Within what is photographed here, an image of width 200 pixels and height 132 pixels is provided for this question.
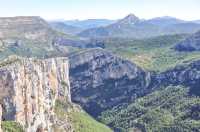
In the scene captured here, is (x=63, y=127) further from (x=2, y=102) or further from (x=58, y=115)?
(x=2, y=102)

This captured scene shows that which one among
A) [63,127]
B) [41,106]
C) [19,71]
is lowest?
[63,127]

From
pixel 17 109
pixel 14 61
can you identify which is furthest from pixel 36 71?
pixel 17 109

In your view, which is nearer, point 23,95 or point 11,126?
point 11,126

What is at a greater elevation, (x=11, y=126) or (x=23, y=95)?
(x=23, y=95)

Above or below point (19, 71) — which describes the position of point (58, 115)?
below

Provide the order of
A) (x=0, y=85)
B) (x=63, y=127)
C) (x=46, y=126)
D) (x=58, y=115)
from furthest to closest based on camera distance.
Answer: (x=58, y=115), (x=63, y=127), (x=46, y=126), (x=0, y=85)

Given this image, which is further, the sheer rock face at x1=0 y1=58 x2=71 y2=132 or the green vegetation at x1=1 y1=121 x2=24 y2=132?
the sheer rock face at x1=0 y1=58 x2=71 y2=132

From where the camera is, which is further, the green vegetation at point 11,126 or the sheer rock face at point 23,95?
the sheer rock face at point 23,95

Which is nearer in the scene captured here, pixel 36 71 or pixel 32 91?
pixel 32 91
